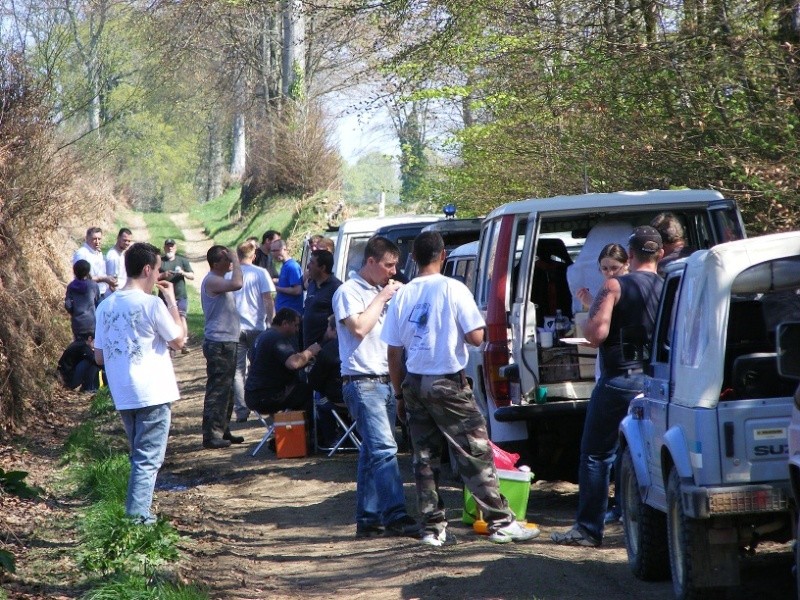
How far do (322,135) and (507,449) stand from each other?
28.0 m

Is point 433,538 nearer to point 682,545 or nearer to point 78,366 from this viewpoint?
point 682,545

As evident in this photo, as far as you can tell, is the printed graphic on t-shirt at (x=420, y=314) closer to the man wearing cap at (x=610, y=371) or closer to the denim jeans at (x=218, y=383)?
the man wearing cap at (x=610, y=371)

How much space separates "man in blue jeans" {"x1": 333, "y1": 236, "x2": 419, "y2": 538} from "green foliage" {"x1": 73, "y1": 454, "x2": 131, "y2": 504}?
6.71 ft

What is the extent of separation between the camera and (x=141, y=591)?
255 inches

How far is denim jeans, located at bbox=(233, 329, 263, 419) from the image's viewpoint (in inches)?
539

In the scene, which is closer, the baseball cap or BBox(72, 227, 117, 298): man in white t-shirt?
the baseball cap

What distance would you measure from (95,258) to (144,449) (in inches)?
412

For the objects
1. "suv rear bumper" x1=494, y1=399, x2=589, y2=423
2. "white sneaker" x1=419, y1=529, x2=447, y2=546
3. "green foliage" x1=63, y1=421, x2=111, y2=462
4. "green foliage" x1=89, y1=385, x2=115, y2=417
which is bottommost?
"white sneaker" x1=419, y1=529, x2=447, y2=546

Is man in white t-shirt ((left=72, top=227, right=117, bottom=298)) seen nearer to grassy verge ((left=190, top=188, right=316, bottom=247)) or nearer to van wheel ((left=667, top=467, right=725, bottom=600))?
van wheel ((left=667, top=467, right=725, bottom=600))

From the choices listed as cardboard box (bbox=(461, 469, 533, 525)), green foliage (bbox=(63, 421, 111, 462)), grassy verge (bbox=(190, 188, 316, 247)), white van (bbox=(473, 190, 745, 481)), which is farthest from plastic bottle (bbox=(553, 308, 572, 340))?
grassy verge (bbox=(190, 188, 316, 247))

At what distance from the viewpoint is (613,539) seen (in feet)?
26.7

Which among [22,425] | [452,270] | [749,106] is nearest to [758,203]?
[749,106]

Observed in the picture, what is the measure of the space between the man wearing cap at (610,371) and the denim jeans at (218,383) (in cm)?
547

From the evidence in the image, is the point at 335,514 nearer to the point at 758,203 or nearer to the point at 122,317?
the point at 122,317
